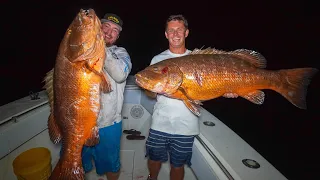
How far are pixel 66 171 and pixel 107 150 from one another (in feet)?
3.68

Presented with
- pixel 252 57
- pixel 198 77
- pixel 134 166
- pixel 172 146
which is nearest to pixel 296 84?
pixel 252 57

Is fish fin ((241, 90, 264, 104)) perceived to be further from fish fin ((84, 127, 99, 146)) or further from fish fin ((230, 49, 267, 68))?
fish fin ((84, 127, 99, 146))

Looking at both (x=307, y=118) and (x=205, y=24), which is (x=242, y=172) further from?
(x=205, y=24)

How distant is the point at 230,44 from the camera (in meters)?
47.2

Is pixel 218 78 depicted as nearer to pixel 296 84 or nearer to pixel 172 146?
pixel 296 84

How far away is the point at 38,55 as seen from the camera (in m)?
36.9

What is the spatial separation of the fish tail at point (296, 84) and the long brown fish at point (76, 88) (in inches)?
84.1

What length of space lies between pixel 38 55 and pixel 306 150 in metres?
40.4

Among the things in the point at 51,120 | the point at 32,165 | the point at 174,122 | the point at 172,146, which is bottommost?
the point at 32,165

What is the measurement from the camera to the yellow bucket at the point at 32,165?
2.71m

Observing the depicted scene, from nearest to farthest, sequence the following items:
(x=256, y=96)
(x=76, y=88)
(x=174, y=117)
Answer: (x=76, y=88) < (x=256, y=96) < (x=174, y=117)

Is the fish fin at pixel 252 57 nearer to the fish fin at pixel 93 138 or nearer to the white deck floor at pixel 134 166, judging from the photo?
the fish fin at pixel 93 138

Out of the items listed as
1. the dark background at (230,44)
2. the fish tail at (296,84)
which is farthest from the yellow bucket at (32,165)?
the dark background at (230,44)

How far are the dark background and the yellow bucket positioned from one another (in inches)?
392
